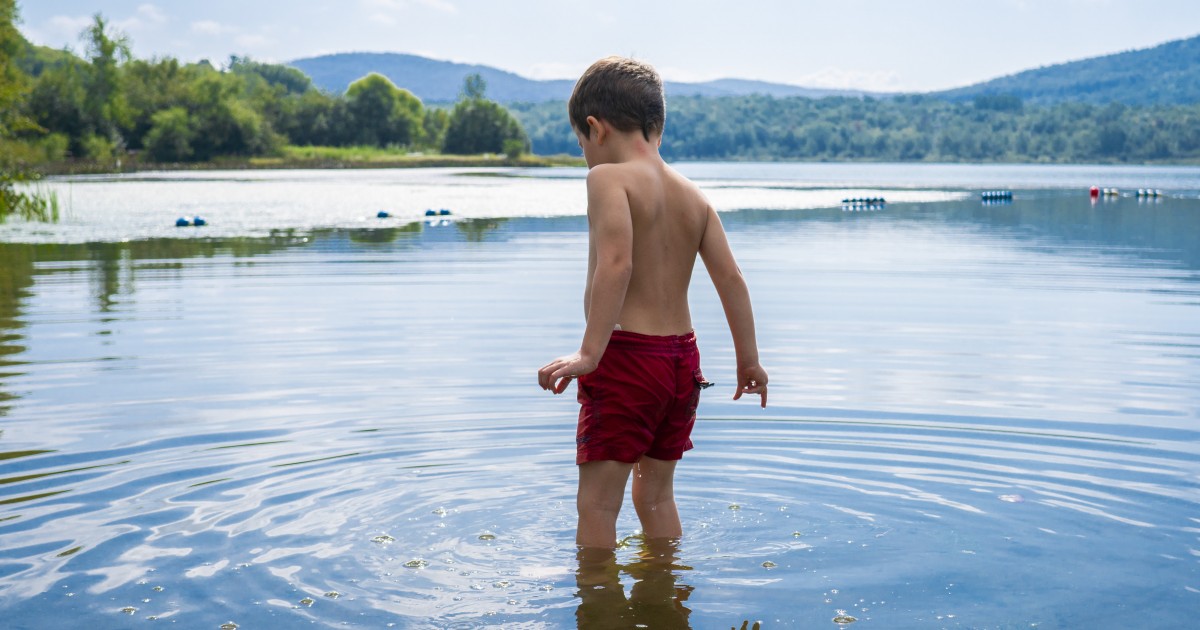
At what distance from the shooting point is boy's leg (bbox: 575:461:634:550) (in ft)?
15.7

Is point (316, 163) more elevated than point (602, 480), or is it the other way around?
point (316, 163)

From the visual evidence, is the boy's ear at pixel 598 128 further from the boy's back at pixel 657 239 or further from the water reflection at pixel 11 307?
the water reflection at pixel 11 307

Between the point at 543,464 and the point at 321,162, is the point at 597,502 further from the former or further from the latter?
the point at 321,162

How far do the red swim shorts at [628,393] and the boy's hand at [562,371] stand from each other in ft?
0.50

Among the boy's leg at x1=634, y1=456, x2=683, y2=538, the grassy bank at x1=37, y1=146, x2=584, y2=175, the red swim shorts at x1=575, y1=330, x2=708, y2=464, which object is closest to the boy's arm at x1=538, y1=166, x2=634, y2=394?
the red swim shorts at x1=575, y1=330, x2=708, y2=464

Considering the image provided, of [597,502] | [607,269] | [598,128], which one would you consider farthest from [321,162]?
[607,269]

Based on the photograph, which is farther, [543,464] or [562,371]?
[543,464]

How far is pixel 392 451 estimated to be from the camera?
682 cm

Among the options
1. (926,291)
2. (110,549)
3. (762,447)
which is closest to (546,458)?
(762,447)

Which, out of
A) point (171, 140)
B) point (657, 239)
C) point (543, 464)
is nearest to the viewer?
point (657, 239)

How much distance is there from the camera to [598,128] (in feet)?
15.6

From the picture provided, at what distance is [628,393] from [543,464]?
198 cm

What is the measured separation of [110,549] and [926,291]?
492 inches

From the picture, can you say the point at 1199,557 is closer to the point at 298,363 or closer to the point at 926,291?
the point at 298,363
